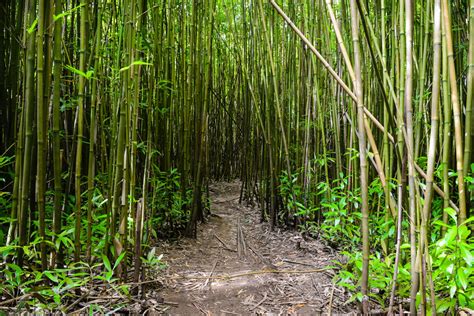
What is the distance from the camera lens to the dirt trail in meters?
1.46

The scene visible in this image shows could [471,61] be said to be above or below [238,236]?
above

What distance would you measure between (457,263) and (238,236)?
170 cm

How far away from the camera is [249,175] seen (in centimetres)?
354

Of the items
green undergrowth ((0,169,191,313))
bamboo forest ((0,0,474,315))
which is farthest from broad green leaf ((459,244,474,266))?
green undergrowth ((0,169,191,313))

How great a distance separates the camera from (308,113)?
98.3 inches

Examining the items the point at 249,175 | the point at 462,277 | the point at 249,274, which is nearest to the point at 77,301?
the point at 249,274

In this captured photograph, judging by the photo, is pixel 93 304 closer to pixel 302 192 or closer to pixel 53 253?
pixel 53 253

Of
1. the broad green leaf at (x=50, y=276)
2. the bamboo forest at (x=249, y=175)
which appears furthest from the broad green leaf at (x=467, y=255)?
the broad green leaf at (x=50, y=276)

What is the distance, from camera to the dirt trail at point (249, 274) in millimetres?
1457

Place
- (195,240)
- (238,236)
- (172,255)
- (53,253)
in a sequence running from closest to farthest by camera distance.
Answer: (53,253) < (172,255) < (195,240) < (238,236)

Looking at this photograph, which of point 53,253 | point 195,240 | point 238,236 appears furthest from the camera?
point 238,236

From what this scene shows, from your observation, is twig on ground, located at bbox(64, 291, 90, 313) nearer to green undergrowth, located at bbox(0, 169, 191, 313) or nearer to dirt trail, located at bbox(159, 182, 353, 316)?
green undergrowth, located at bbox(0, 169, 191, 313)

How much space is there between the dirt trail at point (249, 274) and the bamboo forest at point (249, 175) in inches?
0.4

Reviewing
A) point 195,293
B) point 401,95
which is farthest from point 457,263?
point 195,293
